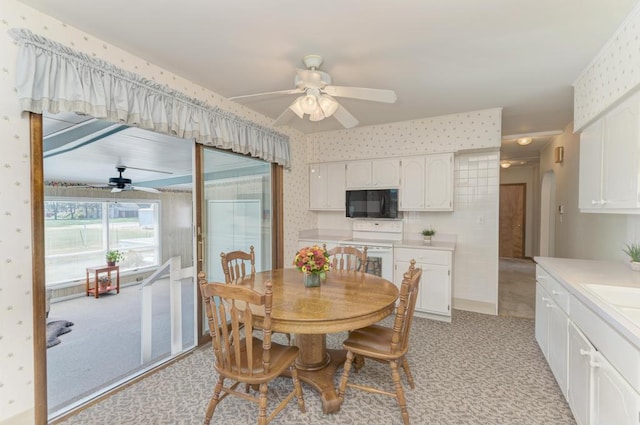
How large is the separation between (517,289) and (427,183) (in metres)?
2.70

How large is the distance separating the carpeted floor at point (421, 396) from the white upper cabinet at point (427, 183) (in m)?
1.68

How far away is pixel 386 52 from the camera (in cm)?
222

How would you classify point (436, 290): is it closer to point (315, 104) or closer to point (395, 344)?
point (395, 344)

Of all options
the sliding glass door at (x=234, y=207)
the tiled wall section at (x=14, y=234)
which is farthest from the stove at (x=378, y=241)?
the tiled wall section at (x=14, y=234)

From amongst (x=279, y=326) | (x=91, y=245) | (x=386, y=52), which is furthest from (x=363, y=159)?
(x=91, y=245)

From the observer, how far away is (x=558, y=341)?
207cm

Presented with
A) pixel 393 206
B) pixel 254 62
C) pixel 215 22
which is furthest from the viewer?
pixel 393 206

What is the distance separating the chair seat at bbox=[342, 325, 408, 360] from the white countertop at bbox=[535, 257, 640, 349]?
3.37 ft

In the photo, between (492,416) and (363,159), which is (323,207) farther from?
(492,416)

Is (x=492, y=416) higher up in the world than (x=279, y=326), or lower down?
lower down

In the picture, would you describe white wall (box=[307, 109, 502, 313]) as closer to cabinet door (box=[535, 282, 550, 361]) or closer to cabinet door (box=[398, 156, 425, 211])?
cabinet door (box=[398, 156, 425, 211])

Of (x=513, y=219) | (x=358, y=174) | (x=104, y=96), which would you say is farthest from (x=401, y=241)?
(x=513, y=219)

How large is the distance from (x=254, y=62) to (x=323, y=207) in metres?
2.47

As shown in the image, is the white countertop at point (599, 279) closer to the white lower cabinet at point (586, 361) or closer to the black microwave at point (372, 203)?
the white lower cabinet at point (586, 361)
